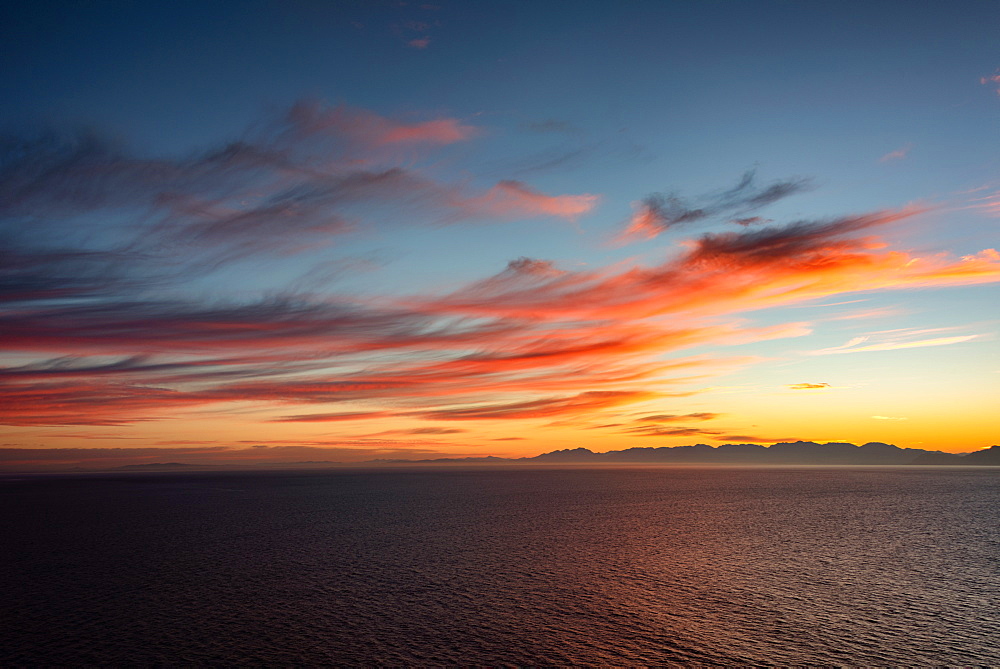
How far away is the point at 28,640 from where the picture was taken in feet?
91.4

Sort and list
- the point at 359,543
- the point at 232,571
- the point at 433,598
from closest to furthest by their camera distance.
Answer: the point at 433,598
the point at 232,571
the point at 359,543

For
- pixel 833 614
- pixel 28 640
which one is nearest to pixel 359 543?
pixel 28 640

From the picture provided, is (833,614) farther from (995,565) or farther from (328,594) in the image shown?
(328,594)

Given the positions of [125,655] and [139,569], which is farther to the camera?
[139,569]

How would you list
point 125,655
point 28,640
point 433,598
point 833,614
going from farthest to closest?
1. point 433,598
2. point 833,614
3. point 28,640
4. point 125,655

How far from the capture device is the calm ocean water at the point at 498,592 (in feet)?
88.1

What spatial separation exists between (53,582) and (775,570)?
4905 centimetres

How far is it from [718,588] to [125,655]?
32.1 meters

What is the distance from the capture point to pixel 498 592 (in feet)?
123

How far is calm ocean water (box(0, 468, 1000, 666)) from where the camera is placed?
2684 centimetres

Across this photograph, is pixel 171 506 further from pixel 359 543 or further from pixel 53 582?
pixel 53 582

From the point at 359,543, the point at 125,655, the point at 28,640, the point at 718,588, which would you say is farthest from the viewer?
the point at 359,543

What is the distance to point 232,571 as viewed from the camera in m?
43.6

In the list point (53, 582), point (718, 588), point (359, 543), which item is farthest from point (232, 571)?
point (718, 588)
